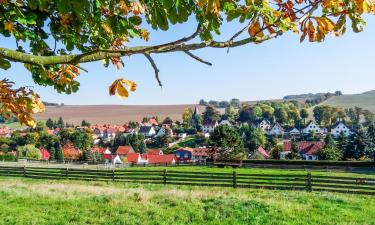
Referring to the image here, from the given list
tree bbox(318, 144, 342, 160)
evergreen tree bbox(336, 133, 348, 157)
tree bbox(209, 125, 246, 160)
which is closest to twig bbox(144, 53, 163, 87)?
tree bbox(209, 125, 246, 160)

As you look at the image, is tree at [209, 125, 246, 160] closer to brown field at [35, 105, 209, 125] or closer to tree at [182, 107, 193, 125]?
tree at [182, 107, 193, 125]

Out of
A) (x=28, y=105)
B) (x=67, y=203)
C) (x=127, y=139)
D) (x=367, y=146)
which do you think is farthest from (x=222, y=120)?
(x=28, y=105)

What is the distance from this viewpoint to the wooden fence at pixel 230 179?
60.5 feet

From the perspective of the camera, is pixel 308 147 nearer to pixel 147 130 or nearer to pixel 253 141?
pixel 253 141

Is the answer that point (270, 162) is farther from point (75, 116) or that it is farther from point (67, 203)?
point (75, 116)

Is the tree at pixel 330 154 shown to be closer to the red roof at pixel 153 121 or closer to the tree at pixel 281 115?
the tree at pixel 281 115

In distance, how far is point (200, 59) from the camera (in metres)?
2.40

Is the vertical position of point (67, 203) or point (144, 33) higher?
point (144, 33)

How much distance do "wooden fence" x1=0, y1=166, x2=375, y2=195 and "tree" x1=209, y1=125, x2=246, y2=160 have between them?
33926 mm

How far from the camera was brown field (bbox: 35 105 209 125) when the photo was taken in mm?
165250

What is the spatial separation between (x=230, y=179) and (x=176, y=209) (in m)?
12.7

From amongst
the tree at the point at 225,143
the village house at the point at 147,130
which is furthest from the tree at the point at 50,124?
the tree at the point at 225,143

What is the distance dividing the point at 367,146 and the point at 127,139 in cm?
6187

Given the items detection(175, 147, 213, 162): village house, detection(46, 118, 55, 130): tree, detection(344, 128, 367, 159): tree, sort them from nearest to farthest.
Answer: detection(344, 128, 367, 159): tree < detection(175, 147, 213, 162): village house < detection(46, 118, 55, 130): tree
